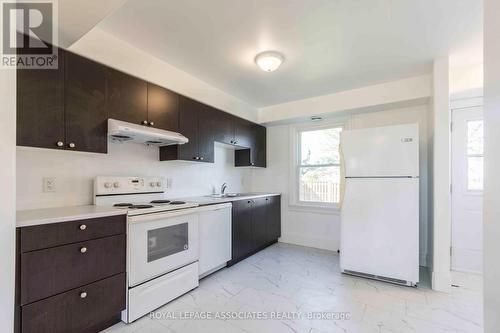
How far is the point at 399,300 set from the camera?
2.33m

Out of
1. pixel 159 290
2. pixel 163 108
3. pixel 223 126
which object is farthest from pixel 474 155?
pixel 159 290

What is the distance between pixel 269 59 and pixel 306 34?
450mm

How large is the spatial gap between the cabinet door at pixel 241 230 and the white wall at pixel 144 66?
4.74 feet

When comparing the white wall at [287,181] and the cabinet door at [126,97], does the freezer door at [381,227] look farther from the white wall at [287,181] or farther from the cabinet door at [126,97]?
the cabinet door at [126,97]

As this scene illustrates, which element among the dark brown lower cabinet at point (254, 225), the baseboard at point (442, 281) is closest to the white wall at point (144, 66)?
→ the dark brown lower cabinet at point (254, 225)

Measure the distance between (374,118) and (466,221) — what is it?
1755mm

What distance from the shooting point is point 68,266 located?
1.63 meters

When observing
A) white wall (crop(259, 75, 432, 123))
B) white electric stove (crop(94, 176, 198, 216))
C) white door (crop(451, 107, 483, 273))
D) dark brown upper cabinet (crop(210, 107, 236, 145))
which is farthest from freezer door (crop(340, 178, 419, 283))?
white electric stove (crop(94, 176, 198, 216))

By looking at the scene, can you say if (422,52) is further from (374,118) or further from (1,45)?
(1,45)

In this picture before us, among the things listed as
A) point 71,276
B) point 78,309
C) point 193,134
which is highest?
point 193,134

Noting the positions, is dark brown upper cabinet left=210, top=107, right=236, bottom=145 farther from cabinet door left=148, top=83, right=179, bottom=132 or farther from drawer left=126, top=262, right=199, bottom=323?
drawer left=126, top=262, right=199, bottom=323

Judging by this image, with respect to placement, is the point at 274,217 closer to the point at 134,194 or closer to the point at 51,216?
the point at 134,194

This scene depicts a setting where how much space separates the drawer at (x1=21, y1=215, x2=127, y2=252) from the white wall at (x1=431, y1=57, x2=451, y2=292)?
3060 mm

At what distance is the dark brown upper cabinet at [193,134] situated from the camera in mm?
2826
